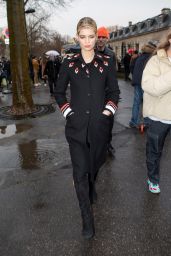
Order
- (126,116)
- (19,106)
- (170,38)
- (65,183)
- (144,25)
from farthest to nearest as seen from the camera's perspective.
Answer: (144,25) < (19,106) < (126,116) < (65,183) < (170,38)

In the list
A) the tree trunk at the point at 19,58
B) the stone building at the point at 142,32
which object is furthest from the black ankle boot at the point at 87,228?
the stone building at the point at 142,32

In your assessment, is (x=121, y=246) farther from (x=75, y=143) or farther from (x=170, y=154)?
(x=170, y=154)

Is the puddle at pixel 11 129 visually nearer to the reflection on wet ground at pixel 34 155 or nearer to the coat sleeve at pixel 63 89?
the reflection on wet ground at pixel 34 155

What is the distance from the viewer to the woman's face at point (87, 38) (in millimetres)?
2791

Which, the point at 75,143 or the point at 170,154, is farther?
the point at 170,154

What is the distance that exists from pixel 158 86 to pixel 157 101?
33 centimetres

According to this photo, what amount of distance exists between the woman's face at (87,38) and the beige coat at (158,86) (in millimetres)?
755

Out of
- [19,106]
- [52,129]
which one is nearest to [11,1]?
[19,106]

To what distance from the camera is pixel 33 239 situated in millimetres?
2965

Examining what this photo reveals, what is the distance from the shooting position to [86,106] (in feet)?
9.41

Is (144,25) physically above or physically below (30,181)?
above

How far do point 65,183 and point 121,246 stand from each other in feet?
5.03

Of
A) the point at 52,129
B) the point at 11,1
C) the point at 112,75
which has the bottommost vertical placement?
the point at 52,129

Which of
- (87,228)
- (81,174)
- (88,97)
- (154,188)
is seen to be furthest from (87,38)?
(154,188)
